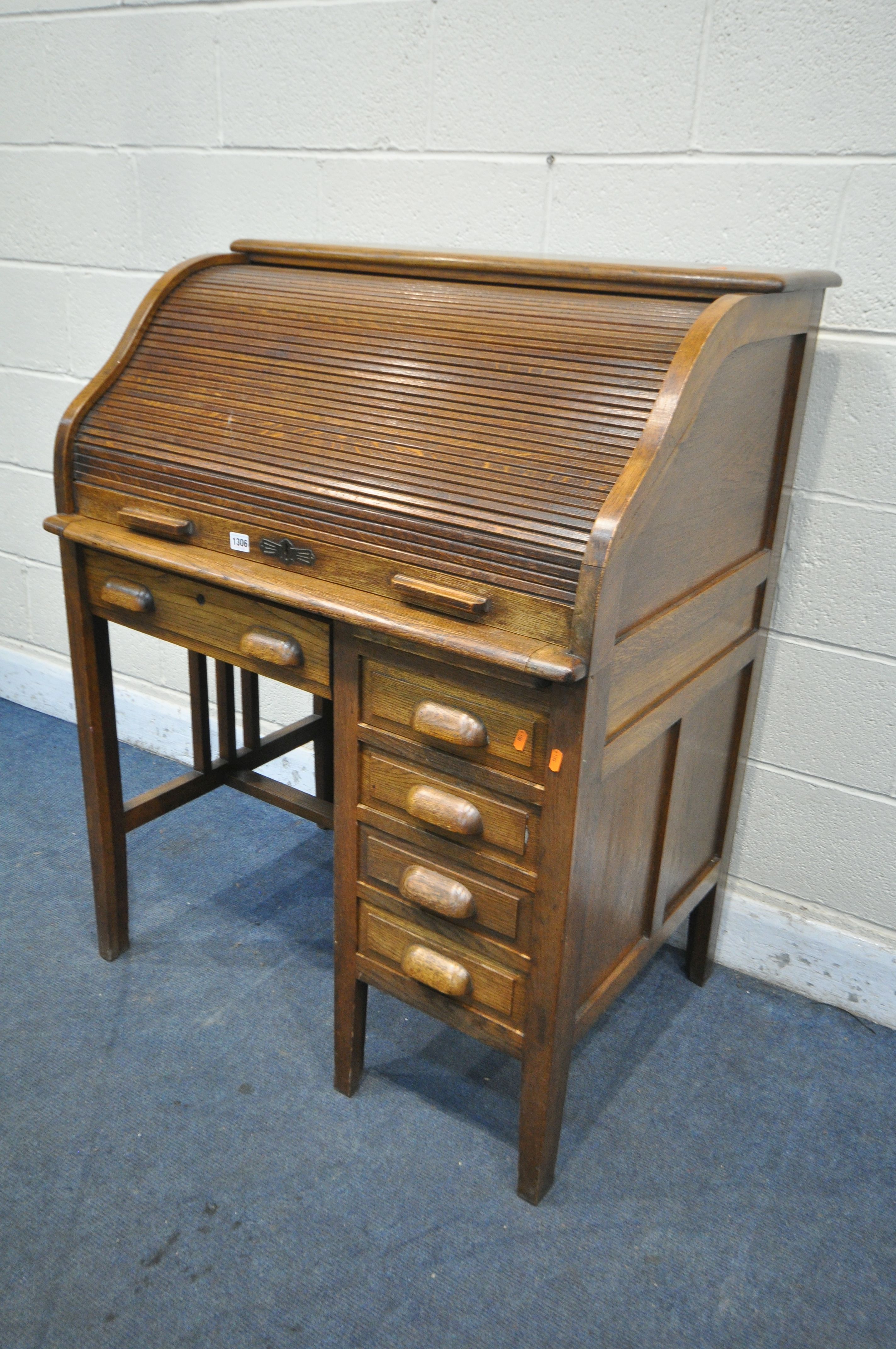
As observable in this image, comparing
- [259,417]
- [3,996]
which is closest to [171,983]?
[3,996]

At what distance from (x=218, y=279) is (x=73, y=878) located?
1352 millimetres

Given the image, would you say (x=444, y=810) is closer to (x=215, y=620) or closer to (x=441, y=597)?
(x=441, y=597)

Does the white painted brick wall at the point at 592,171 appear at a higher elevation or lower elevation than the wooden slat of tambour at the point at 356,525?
higher

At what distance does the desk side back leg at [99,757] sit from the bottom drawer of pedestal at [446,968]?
2.11ft

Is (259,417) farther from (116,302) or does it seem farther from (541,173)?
(116,302)

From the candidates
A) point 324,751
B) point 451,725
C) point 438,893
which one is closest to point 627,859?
point 438,893

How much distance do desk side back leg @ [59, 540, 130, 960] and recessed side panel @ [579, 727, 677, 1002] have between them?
95 cm

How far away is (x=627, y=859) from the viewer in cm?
164

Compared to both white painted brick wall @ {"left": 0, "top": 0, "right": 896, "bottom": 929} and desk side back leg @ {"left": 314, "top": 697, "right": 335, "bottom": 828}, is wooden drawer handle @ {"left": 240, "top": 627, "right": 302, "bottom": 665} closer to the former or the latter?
desk side back leg @ {"left": 314, "top": 697, "right": 335, "bottom": 828}

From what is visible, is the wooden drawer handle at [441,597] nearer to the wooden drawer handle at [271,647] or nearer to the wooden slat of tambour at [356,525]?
the wooden slat of tambour at [356,525]

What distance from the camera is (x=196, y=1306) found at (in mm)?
1447

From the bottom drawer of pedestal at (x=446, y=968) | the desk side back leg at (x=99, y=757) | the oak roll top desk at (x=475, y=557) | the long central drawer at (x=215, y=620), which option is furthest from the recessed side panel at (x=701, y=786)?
the desk side back leg at (x=99, y=757)

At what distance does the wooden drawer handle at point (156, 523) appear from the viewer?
166 centimetres

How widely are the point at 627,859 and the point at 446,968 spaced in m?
0.33
